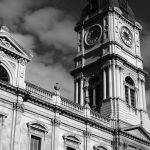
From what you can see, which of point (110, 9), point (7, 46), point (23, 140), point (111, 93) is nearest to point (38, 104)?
point (23, 140)

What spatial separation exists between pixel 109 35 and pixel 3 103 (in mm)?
22358

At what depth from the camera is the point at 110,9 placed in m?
52.2

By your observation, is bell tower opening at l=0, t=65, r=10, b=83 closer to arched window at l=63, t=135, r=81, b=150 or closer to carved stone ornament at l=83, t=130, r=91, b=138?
arched window at l=63, t=135, r=81, b=150

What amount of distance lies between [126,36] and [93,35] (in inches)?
185

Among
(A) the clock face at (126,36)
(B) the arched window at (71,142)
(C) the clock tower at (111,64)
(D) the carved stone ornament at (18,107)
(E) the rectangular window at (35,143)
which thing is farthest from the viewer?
(A) the clock face at (126,36)

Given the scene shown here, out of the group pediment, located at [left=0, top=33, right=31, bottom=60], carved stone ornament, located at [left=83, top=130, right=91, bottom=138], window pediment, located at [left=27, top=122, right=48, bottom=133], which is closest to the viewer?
window pediment, located at [left=27, top=122, right=48, bottom=133]

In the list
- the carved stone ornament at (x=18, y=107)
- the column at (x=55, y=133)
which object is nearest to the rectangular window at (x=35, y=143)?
the column at (x=55, y=133)

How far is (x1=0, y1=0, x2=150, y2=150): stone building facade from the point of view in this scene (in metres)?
34.1

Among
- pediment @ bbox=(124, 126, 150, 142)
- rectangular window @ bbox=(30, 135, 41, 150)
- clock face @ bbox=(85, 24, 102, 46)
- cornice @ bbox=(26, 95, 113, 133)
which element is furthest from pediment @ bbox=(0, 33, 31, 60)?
clock face @ bbox=(85, 24, 102, 46)

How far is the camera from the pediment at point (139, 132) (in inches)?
1765

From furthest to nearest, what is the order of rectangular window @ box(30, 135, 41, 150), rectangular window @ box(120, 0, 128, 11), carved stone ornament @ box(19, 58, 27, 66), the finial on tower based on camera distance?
rectangular window @ box(120, 0, 128, 11)
carved stone ornament @ box(19, 58, 27, 66)
the finial on tower
rectangular window @ box(30, 135, 41, 150)

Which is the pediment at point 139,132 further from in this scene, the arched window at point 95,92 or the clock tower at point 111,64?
the arched window at point 95,92

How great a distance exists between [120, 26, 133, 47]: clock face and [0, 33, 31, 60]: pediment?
A: 20.0 meters

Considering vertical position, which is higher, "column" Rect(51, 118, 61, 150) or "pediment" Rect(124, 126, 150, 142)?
"pediment" Rect(124, 126, 150, 142)
